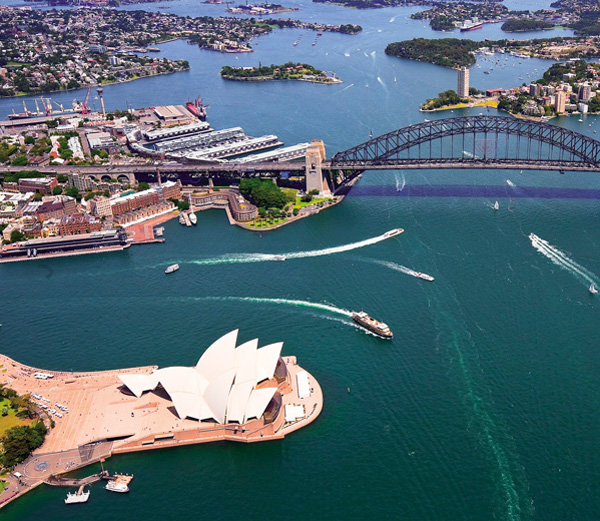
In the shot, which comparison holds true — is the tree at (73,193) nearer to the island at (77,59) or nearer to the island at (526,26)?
the island at (77,59)

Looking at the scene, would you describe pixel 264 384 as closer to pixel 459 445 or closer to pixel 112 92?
pixel 459 445

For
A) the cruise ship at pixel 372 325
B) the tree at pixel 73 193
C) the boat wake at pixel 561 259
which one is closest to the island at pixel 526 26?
the boat wake at pixel 561 259

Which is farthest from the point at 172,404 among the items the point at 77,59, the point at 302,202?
the point at 77,59

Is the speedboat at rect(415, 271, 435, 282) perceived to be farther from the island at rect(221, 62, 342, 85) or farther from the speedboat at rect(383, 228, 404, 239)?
the island at rect(221, 62, 342, 85)

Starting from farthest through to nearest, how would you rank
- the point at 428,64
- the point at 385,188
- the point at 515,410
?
the point at 428,64 → the point at 385,188 → the point at 515,410

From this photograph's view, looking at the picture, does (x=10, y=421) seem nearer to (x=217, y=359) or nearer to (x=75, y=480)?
(x=75, y=480)

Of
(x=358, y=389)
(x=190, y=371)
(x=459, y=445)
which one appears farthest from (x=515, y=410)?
(x=190, y=371)

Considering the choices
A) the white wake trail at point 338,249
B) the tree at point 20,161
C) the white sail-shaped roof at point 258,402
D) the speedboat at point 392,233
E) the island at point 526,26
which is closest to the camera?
the white sail-shaped roof at point 258,402
